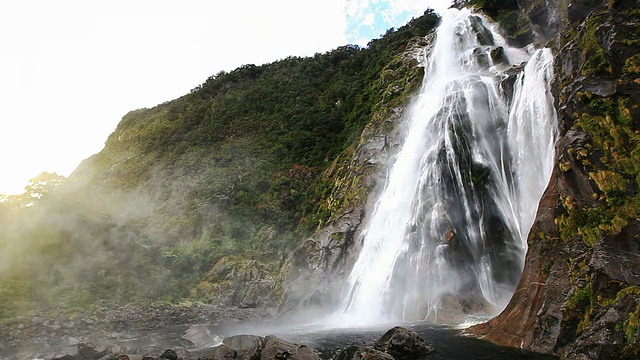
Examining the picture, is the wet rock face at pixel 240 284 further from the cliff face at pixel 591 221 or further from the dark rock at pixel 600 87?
the dark rock at pixel 600 87

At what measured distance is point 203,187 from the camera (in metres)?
51.8

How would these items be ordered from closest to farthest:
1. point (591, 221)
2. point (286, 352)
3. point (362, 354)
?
point (362, 354), point (591, 221), point (286, 352)

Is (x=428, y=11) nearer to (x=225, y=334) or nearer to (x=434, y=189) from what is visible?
(x=434, y=189)

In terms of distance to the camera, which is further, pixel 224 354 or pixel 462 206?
pixel 462 206

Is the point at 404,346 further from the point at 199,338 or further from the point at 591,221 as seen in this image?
the point at 199,338

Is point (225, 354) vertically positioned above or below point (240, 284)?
below

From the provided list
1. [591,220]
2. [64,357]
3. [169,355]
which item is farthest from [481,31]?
[64,357]

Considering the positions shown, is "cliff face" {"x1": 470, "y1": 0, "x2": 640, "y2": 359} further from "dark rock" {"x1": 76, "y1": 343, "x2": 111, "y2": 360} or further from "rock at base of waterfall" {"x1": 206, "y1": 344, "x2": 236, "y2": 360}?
"dark rock" {"x1": 76, "y1": 343, "x2": 111, "y2": 360}

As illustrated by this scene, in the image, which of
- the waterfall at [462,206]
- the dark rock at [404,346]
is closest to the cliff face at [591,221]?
the dark rock at [404,346]

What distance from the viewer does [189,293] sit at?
37.5 m

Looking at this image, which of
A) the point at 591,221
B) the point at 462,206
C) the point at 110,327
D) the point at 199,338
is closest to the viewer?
the point at 591,221

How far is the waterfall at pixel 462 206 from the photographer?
72.8 feet

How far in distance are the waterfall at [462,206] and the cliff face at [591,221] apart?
568 centimetres

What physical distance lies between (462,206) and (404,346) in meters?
12.9
